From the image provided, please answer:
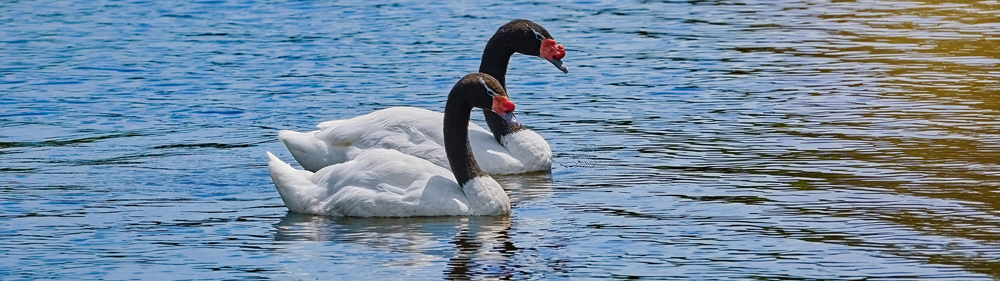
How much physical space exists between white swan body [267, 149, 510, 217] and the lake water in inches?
5.8

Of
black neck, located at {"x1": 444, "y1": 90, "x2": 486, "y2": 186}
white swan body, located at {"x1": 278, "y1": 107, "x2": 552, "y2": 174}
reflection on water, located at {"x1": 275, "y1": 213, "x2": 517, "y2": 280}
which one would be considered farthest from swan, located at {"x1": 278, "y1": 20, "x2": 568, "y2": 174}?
reflection on water, located at {"x1": 275, "y1": 213, "x2": 517, "y2": 280}

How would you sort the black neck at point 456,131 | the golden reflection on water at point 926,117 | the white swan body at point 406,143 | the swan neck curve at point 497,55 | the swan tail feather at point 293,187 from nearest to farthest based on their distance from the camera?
1. the golden reflection on water at point 926,117
2. the swan tail feather at point 293,187
3. the black neck at point 456,131
4. the white swan body at point 406,143
5. the swan neck curve at point 497,55

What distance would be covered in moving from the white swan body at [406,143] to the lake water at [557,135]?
255mm

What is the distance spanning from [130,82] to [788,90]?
25.5 ft

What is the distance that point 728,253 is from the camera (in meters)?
11.2

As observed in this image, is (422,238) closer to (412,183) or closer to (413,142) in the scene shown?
(412,183)

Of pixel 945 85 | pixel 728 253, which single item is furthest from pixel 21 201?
pixel 945 85

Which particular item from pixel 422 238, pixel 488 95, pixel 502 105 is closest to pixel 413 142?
pixel 488 95

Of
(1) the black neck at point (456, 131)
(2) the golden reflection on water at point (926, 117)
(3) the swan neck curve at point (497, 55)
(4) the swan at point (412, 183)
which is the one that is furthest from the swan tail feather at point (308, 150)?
(2) the golden reflection on water at point (926, 117)

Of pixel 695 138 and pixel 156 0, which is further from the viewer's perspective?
pixel 156 0

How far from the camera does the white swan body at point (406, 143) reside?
1455cm

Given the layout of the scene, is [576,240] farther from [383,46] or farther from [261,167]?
[383,46]

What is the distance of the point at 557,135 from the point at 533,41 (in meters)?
1.47

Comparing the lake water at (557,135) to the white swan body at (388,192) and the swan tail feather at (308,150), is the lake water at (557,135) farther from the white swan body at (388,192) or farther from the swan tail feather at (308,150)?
the swan tail feather at (308,150)
